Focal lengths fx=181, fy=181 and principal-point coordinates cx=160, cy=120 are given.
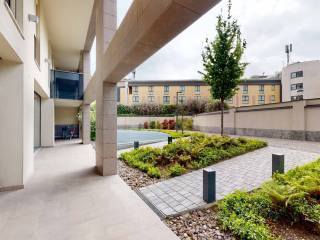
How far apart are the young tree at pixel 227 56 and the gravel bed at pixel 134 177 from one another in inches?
290

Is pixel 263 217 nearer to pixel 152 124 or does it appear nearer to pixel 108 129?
pixel 108 129

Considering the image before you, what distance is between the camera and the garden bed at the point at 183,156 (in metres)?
5.77

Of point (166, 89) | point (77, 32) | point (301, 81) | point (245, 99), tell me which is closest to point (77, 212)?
point (77, 32)

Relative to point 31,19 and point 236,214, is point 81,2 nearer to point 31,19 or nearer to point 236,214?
point 31,19

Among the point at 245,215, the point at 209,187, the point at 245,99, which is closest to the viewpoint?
the point at 245,215

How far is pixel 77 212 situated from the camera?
337cm

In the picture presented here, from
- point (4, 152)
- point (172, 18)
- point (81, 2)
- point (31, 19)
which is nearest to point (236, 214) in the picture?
point (172, 18)

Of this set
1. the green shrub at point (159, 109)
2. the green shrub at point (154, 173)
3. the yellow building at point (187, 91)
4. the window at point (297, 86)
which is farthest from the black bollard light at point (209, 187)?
the window at point (297, 86)

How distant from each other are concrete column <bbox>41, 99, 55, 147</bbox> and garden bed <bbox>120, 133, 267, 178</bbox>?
19.5 feet

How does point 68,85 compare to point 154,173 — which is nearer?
point 154,173

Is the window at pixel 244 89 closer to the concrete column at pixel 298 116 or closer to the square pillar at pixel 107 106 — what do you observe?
the concrete column at pixel 298 116

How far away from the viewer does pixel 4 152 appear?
4.30 meters

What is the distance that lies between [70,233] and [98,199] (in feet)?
3.79

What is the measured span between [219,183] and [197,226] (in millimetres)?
1820
